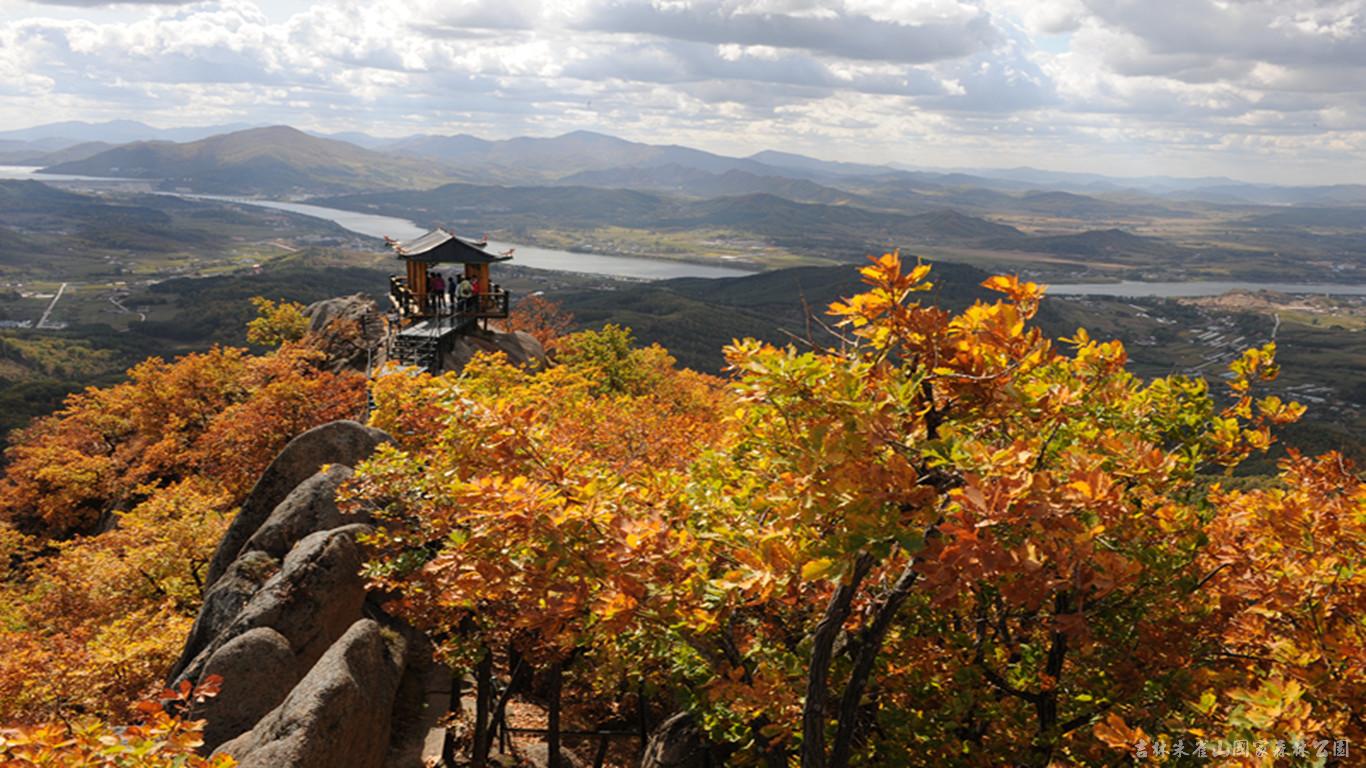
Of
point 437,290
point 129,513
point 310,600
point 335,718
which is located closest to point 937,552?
point 335,718

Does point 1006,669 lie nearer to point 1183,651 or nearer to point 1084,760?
point 1084,760

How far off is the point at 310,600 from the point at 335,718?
4.10 m

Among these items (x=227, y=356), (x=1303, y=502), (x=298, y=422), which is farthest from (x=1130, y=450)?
(x=227, y=356)

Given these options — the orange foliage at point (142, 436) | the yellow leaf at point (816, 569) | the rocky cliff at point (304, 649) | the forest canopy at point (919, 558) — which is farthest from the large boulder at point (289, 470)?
the yellow leaf at point (816, 569)

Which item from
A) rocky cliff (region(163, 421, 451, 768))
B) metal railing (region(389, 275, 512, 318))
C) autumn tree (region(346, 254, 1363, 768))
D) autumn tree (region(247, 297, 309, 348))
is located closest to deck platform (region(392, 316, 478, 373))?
metal railing (region(389, 275, 512, 318))

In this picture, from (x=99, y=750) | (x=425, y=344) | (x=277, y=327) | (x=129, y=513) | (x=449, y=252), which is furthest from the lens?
(x=277, y=327)

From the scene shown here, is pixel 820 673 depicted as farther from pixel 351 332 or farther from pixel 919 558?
pixel 351 332

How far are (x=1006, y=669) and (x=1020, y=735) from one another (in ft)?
2.67

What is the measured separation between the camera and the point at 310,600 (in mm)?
15117

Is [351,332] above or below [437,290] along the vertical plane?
below

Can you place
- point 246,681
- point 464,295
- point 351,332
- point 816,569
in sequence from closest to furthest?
point 816,569 → point 246,681 → point 464,295 → point 351,332

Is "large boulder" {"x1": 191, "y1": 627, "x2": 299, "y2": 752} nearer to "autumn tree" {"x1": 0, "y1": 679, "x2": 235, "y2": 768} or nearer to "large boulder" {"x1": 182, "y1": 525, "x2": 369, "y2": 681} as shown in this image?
"large boulder" {"x1": 182, "y1": 525, "x2": 369, "y2": 681}

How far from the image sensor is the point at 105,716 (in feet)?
54.2

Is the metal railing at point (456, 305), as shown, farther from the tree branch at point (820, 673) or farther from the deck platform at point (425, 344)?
the tree branch at point (820, 673)
